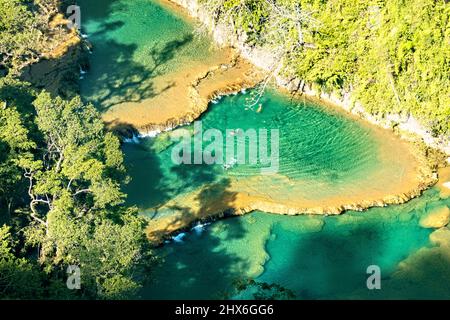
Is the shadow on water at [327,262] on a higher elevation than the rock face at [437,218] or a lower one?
lower

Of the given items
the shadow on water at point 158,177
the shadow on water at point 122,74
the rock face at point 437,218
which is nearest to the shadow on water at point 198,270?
the shadow on water at point 158,177

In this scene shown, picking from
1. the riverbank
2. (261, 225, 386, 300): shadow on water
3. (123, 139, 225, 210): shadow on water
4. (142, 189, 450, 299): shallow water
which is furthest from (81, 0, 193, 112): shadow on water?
(261, 225, 386, 300): shadow on water

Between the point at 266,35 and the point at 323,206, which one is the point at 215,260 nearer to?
the point at 323,206

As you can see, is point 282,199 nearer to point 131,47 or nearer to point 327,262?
point 327,262

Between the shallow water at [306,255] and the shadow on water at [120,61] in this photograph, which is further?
the shadow on water at [120,61]

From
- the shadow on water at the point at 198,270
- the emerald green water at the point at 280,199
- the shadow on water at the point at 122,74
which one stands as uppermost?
the shadow on water at the point at 122,74

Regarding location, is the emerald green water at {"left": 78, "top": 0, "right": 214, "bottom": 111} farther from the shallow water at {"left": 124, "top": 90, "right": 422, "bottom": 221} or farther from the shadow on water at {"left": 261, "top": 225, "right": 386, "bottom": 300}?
the shadow on water at {"left": 261, "top": 225, "right": 386, "bottom": 300}

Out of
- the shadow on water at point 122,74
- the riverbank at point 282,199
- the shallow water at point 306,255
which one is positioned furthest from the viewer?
the shadow on water at point 122,74

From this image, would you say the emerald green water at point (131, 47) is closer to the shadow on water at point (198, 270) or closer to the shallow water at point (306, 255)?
the shadow on water at point (198, 270)
